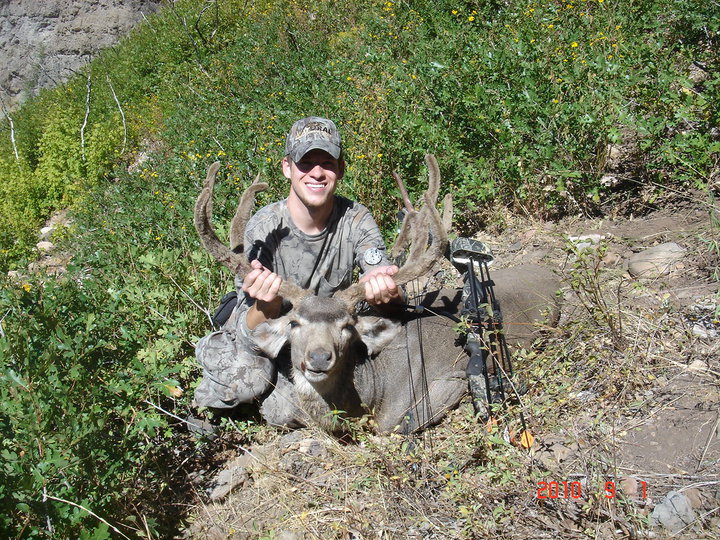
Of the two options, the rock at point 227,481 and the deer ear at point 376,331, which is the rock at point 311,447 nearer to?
the rock at point 227,481

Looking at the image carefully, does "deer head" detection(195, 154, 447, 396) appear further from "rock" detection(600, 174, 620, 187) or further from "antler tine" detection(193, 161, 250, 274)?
"rock" detection(600, 174, 620, 187)

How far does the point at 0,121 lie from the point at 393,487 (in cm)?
2006

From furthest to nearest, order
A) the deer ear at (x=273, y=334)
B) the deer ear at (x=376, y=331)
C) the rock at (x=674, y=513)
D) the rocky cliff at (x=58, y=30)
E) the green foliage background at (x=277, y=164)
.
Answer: the rocky cliff at (x=58, y=30) < the deer ear at (x=376, y=331) < the deer ear at (x=273, y=334) < the green foliage background at (x=277, y=164) < the rock at (x=674, y=513)

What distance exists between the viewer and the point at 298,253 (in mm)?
4887

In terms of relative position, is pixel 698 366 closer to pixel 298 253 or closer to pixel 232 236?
pixel 298 253

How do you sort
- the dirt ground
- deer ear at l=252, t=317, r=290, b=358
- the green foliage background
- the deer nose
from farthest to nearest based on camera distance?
deer ear at l=252, t=317, r=290, b=358 < the deer nose < the green foliage background < the dirt ground

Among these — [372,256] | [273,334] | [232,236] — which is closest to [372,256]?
[372,256]

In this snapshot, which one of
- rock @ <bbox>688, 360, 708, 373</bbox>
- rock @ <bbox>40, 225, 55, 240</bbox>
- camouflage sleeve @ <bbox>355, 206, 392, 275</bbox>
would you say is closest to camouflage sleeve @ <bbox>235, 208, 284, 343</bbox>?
camouflage sleeve @ <bbox>355, 206, 392, 275</bbox>

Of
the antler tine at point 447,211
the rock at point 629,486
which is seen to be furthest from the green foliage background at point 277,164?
the rock at point 629,486

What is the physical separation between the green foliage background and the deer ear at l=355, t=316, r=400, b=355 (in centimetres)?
145

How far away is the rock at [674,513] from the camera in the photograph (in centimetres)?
287

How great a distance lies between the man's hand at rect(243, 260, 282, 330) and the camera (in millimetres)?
4211

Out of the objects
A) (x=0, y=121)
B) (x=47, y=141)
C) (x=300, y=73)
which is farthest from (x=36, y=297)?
(x=0, y=121)

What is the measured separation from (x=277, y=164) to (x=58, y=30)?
56.2 feet
